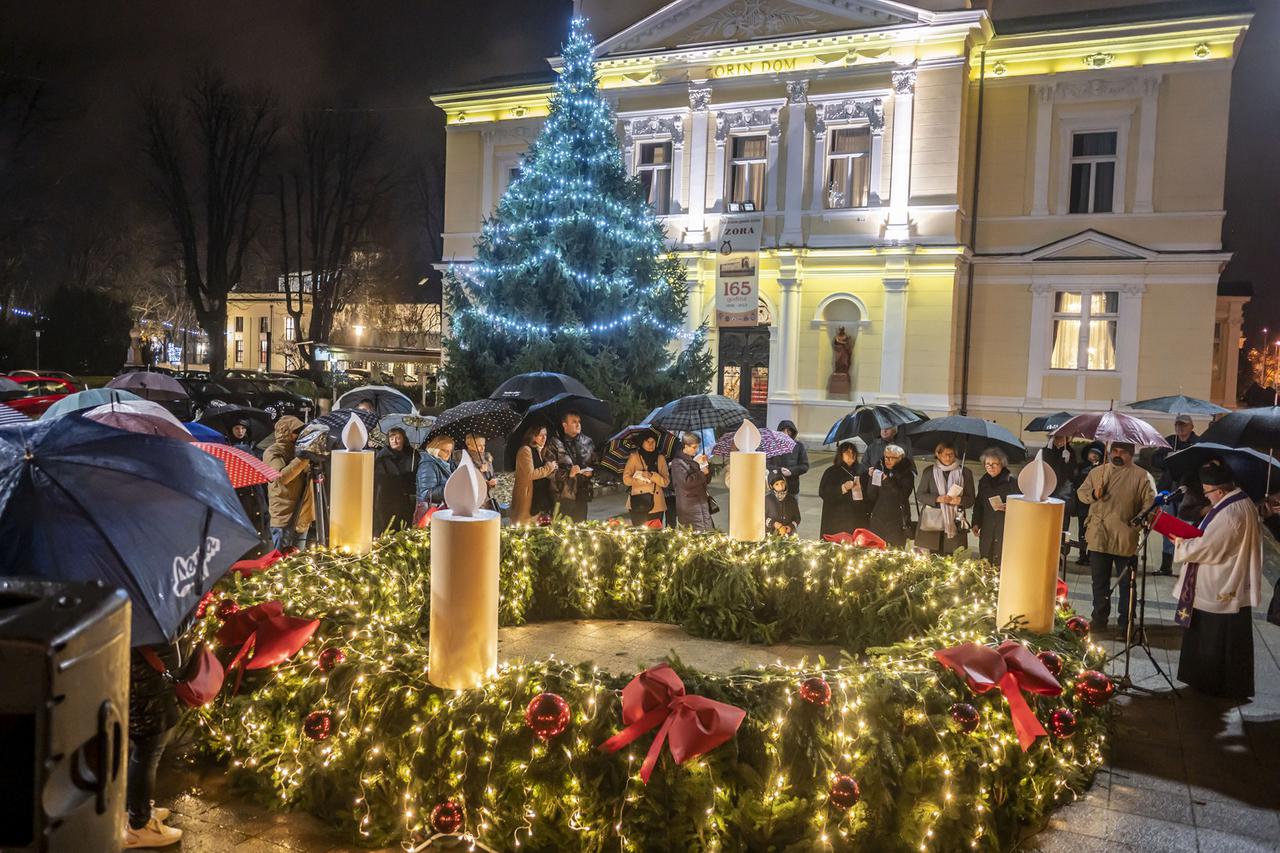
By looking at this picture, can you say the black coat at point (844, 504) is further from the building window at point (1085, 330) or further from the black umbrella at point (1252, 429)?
the building window at point (1085, 330)

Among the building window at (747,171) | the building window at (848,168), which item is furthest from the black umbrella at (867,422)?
the building window at (747,171)

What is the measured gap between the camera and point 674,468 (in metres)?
9.29

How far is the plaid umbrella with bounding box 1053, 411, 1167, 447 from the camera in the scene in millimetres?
9008

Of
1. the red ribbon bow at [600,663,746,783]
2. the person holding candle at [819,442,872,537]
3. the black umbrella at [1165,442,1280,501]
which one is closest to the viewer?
the red ribbon bow at [600,663,746,783]

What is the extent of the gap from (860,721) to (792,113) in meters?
24.0

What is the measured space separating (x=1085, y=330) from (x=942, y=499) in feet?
59.5

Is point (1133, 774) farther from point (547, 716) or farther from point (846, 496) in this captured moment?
point (846, 496)

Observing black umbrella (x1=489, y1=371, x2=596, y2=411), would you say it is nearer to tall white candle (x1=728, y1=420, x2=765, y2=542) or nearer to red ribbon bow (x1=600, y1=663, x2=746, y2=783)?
tall white candle (x1=728, y1=420, x2=765, y2=542)

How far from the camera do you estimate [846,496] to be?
388 inches

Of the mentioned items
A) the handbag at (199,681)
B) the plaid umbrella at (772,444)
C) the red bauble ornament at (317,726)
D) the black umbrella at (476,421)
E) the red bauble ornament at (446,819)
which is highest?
the black umbrella at (476,421)

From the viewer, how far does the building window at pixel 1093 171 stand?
78.6 ft

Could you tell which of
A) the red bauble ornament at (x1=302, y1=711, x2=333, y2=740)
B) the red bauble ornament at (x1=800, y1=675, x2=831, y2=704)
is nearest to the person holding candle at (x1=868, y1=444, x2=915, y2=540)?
the red bauble ornament at (x1=800, y1=675, x2=831, y2=704)

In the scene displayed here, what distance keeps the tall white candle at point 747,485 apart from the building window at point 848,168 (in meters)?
20.7

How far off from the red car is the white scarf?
1656 centimetres
